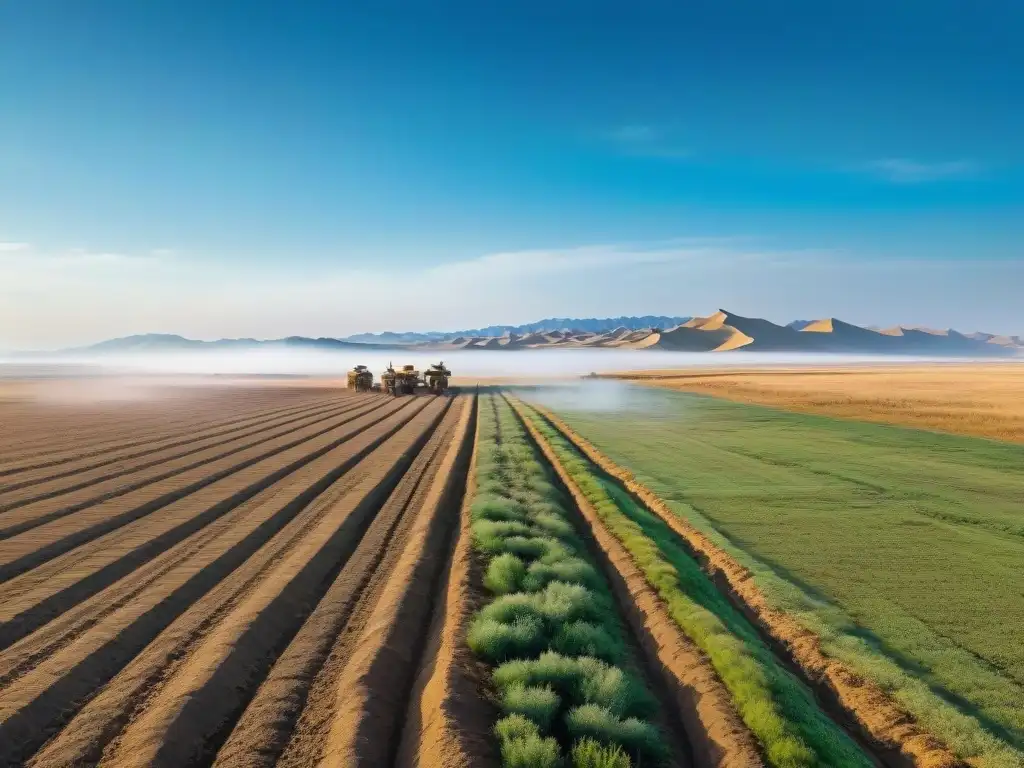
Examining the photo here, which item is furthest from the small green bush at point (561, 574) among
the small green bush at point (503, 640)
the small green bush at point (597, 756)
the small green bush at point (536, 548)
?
the small green bush at point (597, 756)

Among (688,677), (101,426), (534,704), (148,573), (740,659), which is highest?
(101,426)

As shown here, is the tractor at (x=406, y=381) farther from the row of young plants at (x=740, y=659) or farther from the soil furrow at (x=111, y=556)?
the row of young plants at (x=740, y=659)

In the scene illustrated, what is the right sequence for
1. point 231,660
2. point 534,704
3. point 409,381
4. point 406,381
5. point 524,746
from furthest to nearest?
point 409,381 → point 406,381 → point 231,660 → point 534,704 → point 524,746

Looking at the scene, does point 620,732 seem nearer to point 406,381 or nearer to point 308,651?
point 308,651

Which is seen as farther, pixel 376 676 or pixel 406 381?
pixel 406 381

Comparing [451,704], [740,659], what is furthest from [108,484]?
[740,659]

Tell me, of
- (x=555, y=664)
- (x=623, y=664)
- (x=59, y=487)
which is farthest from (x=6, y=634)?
(x=59, y=487)
